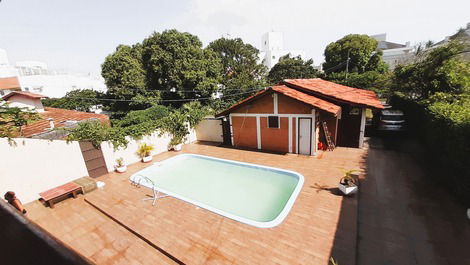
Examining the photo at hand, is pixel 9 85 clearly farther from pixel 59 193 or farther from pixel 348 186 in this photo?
pixel 348 186

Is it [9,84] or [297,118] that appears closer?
[297,118]

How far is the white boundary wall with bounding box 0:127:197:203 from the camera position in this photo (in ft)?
25.6

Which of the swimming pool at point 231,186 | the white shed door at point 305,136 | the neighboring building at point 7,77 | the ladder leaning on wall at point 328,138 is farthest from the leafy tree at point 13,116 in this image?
the neighboring building at point 7,77

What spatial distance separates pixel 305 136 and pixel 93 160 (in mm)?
11034

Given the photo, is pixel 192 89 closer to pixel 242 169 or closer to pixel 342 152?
pixel 242 169

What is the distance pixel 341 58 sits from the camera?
108 feet

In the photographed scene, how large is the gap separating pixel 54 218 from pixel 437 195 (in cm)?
1345

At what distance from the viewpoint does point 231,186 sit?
31.0ft

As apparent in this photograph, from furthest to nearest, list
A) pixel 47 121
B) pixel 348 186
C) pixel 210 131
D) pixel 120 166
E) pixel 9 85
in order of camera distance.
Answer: pixel 9 85 → pixel 210 131 → pixel 47 121 → pixel 120 166 → pixel 348 186

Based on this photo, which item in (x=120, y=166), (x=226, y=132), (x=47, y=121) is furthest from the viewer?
(x=226, y=132)

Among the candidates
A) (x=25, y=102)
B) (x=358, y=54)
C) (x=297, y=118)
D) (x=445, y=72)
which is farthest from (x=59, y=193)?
(x=358, y=54)

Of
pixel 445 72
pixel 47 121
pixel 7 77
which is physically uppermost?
pixel 7 77

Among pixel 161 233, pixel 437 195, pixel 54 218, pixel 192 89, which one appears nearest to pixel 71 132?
pixel 54 218

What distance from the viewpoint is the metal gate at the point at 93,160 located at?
32.4 feet
